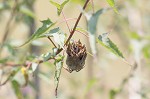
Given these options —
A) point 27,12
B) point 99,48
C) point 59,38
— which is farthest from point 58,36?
point 99,48

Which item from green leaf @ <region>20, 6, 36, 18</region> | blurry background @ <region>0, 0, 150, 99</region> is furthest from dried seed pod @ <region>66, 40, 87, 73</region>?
green leaf @ <region>20, 6, 36, 18</region>

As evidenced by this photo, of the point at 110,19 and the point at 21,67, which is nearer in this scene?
the point at 21,67

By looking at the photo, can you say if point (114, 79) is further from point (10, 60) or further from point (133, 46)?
point (10, 60)

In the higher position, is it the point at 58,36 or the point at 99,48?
the point at 99,48

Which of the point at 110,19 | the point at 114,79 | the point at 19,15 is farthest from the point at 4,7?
the point at 114,79

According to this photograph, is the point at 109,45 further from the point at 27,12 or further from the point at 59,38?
the point at 27,12

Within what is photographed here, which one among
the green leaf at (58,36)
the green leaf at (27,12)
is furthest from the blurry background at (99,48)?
the green leaf at (58,36)

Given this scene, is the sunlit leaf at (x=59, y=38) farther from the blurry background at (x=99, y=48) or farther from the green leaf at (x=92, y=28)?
the blurry background at (x=99, y=48)
